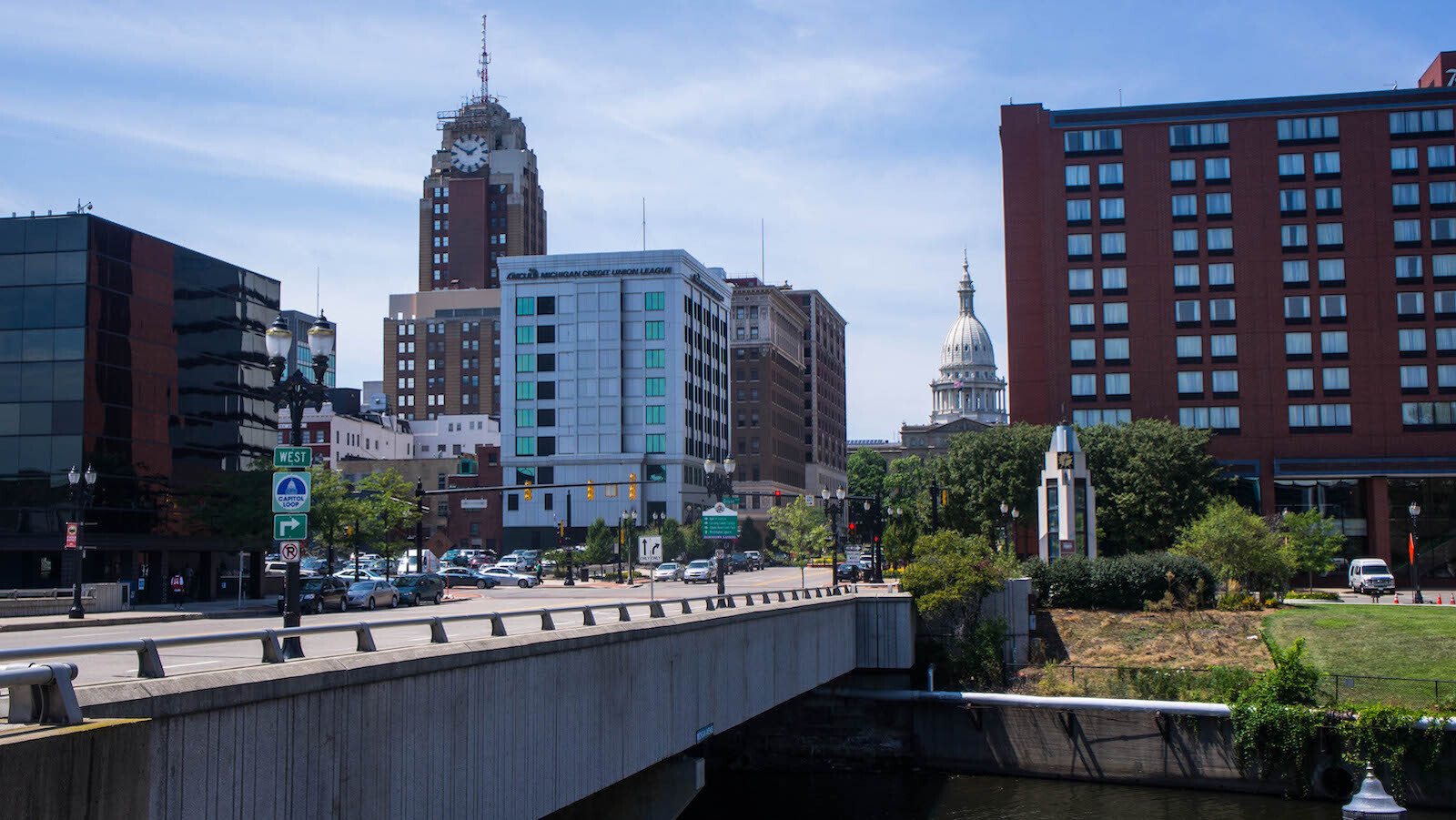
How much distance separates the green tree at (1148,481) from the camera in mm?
75312

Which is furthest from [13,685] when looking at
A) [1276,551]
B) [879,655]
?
[1276,551]

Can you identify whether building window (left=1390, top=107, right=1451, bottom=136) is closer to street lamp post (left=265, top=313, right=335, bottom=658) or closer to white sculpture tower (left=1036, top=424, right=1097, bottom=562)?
white sculpture tower (left=1036, top=424, right=1097, bottom=562)

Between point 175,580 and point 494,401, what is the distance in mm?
125324

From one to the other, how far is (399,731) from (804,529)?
109759mm

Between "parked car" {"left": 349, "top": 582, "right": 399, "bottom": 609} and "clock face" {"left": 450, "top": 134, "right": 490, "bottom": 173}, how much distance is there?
14387 cm

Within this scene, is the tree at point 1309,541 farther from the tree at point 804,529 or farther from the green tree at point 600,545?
the tree at point 804,529

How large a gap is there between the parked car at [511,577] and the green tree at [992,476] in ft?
90.4

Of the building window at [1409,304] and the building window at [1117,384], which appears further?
the building window at [1117,384]

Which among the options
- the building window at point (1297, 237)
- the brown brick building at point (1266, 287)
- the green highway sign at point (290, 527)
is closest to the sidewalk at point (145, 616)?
the green highway sign at point (290, 527)

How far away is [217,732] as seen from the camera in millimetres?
10906

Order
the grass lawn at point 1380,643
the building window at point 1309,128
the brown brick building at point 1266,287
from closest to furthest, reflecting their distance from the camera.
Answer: the grass lawn at point 1380,643, the brown brick building at point 1266,287, the building window at point 1309,128

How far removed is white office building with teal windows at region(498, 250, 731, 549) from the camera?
11888 cm

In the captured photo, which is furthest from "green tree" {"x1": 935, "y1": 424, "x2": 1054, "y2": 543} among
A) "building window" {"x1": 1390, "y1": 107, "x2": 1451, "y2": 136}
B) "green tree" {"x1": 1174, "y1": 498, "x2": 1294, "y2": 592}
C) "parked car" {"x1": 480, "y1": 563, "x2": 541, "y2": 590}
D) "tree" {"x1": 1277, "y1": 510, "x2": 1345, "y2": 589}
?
"building window" {"x1": 1390, "y1": 107, "x2": 1451, "y2": 136}

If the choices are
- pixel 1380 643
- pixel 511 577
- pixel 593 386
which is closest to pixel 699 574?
pixel 511 577
